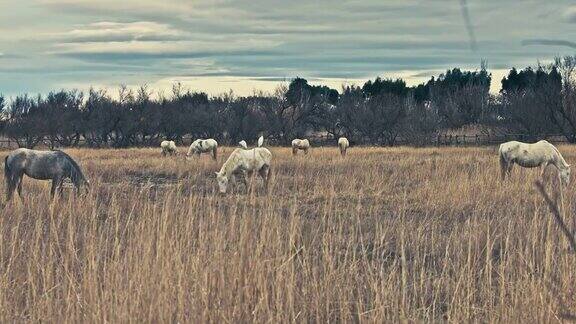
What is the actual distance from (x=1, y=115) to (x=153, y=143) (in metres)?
13.5

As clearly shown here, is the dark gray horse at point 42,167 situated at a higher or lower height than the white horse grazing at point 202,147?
higher

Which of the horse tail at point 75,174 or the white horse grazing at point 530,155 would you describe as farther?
the white horse grazing at point 530,155

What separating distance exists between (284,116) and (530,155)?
4724cm

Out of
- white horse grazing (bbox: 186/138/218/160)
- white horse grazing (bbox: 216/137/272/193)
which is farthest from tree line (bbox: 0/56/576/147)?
white horse grazing (bbox: 216/137/272/193)

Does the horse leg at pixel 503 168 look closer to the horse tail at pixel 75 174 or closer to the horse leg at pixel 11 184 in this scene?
the horse tail at pixel 75 174

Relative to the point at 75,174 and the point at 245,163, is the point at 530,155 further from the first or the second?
the point at 75,174

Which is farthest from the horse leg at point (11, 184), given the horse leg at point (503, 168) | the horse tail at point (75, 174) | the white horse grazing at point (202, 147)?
the white horse grazing at point (202, 147)

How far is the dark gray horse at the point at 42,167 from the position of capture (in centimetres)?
1298

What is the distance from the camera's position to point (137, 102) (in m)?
63.4

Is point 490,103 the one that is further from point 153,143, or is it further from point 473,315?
point 473,315

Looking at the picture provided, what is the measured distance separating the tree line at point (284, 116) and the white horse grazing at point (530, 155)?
3024 cm

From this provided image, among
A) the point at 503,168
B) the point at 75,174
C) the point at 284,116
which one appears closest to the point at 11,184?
the point at 75,174

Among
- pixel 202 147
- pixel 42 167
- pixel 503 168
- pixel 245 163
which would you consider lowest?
pixel 503 168

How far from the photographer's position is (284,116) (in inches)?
2509
